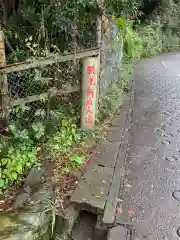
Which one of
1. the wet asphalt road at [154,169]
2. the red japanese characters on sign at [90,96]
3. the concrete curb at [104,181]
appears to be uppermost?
the red japanese characters on sign at [90,96]

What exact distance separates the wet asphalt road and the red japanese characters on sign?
91 centimetres

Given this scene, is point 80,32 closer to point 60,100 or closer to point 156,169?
point 60,100

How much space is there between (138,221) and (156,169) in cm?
127

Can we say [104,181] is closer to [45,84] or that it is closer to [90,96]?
[90,96]

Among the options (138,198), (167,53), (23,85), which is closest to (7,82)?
(23,85)

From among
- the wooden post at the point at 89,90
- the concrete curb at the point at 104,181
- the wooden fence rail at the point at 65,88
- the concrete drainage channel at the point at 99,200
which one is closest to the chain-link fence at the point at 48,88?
the wooden fence rail at the point at 65,88

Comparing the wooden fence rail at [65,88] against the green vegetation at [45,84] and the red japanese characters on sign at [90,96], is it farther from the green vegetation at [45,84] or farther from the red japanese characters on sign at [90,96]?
the green vegetation at [45,84]

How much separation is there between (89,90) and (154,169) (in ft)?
5.33

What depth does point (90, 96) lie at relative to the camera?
16.0 feet

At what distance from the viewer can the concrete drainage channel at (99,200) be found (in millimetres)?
3383

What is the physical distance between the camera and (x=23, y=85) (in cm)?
436

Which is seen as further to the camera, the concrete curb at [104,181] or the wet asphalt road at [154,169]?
the concrete curb at [104,181]

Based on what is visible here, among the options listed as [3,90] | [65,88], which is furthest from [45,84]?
[3,90]

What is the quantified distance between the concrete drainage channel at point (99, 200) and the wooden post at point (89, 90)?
0.52m
